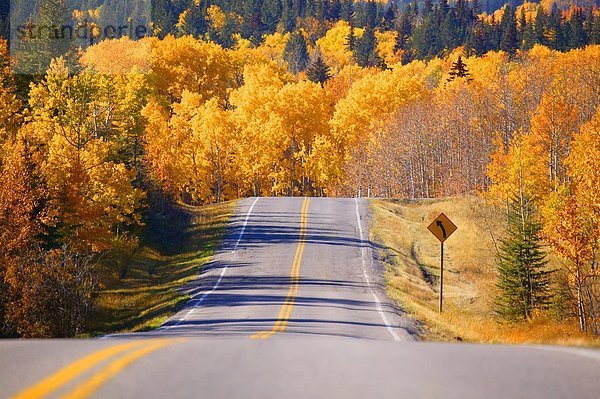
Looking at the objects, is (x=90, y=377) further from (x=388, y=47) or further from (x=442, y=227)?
(x=388, y=47)

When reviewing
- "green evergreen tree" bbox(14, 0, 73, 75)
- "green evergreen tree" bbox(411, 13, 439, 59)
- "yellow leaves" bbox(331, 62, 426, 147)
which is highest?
"green evergreen tree" bbox(411, 13, 439, 59)

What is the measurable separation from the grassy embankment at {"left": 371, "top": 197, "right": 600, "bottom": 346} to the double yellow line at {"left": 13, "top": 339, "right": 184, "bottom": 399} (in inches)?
711

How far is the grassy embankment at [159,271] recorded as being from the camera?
30297 millimetres

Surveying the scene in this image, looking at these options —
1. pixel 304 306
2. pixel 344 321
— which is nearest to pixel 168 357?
pixel 344 321

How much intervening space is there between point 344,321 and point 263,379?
2028 cm

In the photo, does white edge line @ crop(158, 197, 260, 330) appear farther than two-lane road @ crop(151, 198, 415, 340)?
Yes

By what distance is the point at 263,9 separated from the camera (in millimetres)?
193000

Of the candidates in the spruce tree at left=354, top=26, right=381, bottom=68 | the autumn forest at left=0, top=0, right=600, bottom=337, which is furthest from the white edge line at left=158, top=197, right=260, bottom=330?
the spruce tree at left=354, top=26, right=381, bottom=68

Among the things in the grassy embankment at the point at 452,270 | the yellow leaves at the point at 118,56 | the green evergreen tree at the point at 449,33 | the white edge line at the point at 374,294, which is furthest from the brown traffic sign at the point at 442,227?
the green evergreen tree at the point at 449,33

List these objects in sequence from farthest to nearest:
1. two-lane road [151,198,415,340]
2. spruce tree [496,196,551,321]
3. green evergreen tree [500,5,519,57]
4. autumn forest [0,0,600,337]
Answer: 1. green evergreen tree [500,5,519,57]
2. spruce tree [496,196,551,321]
3. autumn forest [0,0,600,337]
4. two-lane road [151,198,415,340]

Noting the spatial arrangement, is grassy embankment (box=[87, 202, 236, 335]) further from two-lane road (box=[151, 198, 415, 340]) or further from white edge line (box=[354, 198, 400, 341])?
white edge line (box=[354, 198, 400, 341])

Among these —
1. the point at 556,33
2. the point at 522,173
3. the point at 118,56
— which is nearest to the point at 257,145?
the point at 118,56

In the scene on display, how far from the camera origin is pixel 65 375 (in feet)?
17.3

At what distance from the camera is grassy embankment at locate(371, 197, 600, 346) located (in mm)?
29250
